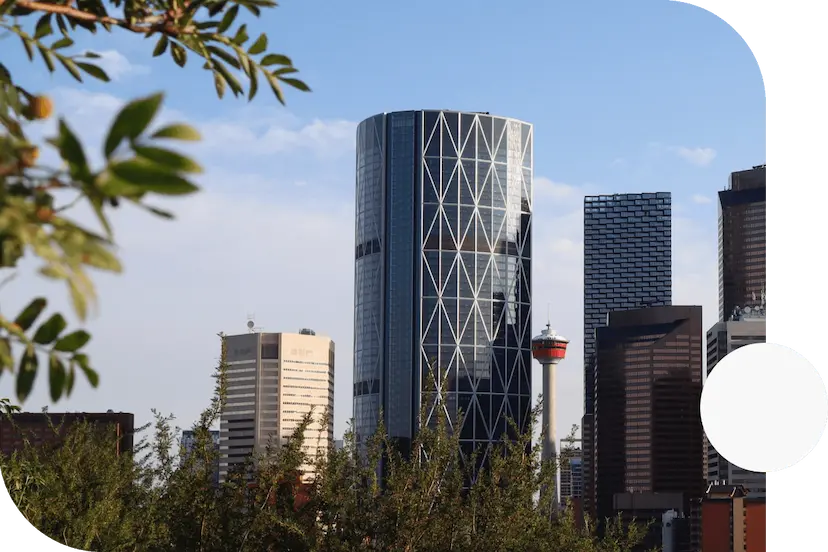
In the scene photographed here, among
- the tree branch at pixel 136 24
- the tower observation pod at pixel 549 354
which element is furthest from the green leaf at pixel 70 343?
the tower observation pod at pixel 549 354

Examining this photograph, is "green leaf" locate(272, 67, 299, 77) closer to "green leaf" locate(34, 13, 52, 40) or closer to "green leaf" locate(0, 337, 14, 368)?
"green leaf" locate(34, 13, 52, 40)

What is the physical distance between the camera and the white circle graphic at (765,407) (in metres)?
2.60

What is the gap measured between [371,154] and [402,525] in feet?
199

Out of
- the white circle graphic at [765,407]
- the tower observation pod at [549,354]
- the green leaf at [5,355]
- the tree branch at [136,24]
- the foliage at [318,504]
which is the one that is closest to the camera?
the green leaf at [5,355]

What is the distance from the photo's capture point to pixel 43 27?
1.17 metres

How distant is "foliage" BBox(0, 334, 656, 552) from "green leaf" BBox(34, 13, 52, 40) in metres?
3.48

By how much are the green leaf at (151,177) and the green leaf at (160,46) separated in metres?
0.69

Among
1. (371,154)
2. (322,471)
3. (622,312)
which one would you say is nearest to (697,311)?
(622,312)

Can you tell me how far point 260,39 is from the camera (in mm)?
1142

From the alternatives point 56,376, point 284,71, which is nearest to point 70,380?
point 56,376

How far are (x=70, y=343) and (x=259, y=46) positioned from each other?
0.56 m

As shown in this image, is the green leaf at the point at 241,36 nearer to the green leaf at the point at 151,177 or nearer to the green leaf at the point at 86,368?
the green leaf at the point at 86,368

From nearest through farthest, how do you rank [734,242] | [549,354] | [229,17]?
1. [229,17]
2. [734,242]
3. [549,354]

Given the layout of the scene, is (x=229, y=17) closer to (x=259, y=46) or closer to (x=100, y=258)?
(x=259, y=46)
